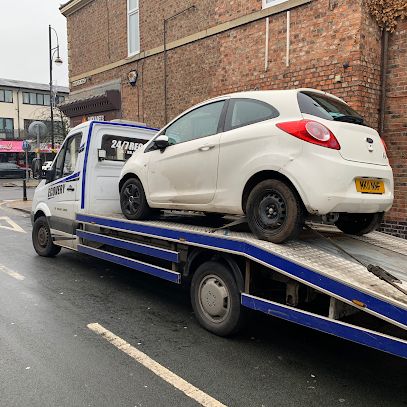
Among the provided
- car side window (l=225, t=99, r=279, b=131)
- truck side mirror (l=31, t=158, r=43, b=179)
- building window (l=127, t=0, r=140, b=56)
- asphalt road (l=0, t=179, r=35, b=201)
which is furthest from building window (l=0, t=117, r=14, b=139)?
car side window (l=225, t=99, r=279, b=131)

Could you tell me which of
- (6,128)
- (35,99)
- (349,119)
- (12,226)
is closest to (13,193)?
(12,226)

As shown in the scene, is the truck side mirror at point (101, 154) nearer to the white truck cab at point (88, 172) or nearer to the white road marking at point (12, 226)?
the white truck cab at point (88, 172)

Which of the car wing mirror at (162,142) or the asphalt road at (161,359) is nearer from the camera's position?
the asphalt road at (161,359)

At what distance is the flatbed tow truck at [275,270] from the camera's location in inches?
121

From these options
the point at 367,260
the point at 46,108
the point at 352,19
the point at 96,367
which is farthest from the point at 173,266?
the point at 46,108

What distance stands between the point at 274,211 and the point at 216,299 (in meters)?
1.05

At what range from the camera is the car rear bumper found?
372cm

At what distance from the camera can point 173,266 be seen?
486 cm

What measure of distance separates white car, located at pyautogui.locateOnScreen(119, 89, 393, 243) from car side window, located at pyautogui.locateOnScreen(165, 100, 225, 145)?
0.01 metres

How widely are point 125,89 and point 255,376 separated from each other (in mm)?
11911

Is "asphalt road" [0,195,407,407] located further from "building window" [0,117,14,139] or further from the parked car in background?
"building window" [0,117,14,139]

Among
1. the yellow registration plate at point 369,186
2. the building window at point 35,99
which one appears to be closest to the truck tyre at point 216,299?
the yellow registration plate at point 369,186

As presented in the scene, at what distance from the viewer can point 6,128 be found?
175 feet

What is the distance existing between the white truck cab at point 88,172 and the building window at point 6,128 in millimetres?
50707
